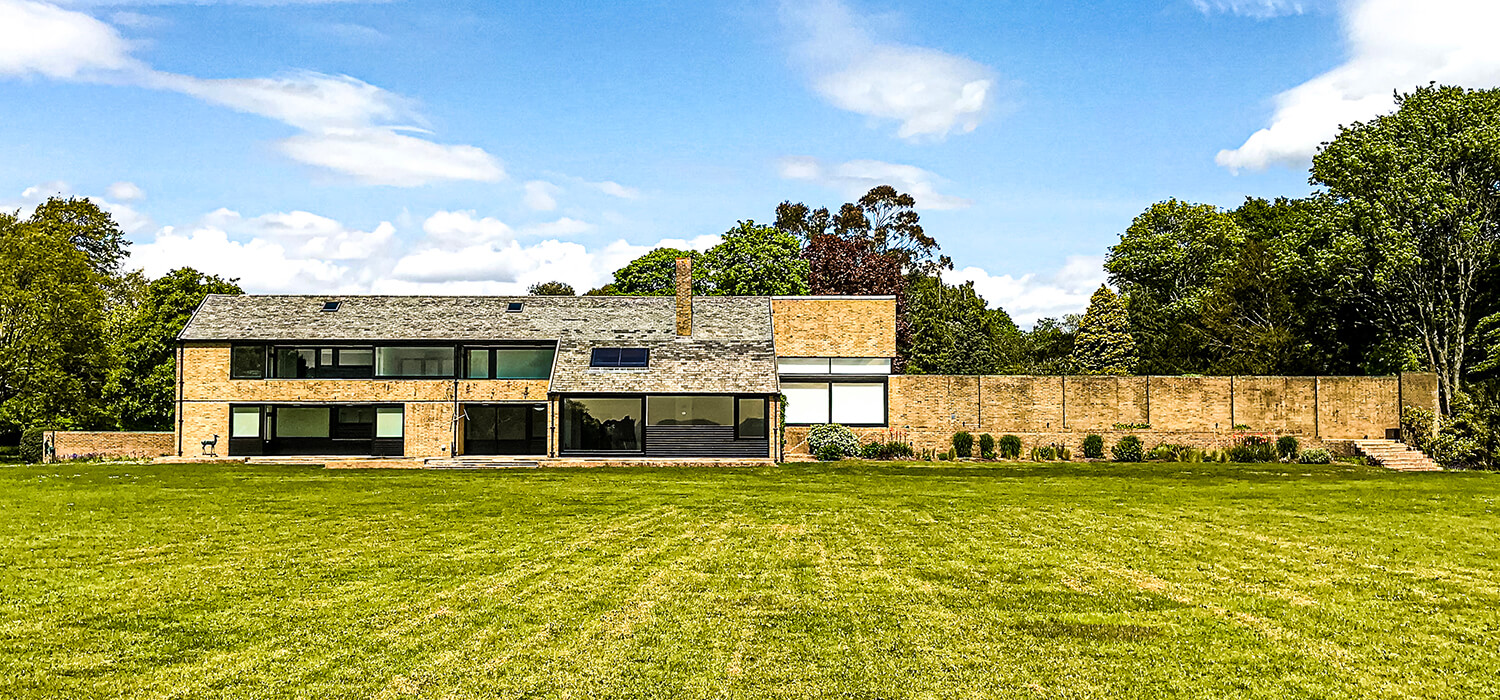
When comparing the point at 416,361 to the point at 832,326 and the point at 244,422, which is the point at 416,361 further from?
the point at 832,326

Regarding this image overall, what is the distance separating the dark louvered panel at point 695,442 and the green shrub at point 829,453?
1.79 meters

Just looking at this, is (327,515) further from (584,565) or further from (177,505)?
(584,565)

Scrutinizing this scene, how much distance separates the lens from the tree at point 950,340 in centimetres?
5162

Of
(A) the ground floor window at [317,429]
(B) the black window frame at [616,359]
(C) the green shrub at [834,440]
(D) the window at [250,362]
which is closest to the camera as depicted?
(C) the green shrub at [834,440]

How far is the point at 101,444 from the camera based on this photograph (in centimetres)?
3772

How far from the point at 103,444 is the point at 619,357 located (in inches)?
703

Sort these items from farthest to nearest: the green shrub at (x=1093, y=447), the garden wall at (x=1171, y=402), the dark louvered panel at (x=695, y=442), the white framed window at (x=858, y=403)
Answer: the white framed window at (x=858, y=403), the garden wall at (x=1171, y=402), the green shrub at (x=1093, y=447), the dark louvered panel at (x=695, y=442)

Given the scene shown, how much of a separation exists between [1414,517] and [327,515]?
64.9 feet

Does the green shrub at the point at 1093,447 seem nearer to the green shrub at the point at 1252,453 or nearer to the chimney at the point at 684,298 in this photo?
the green shrub at the point at 1252,453

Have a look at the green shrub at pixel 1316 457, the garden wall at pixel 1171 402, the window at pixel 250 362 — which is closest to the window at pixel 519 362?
the window at pixel 250 362

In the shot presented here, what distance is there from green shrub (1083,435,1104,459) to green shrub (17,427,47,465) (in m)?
35.8

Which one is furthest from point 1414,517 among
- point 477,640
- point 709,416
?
point 709,416

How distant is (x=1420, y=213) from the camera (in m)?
39.4

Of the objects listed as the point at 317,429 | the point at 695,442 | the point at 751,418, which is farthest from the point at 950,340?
the point at 317,429
